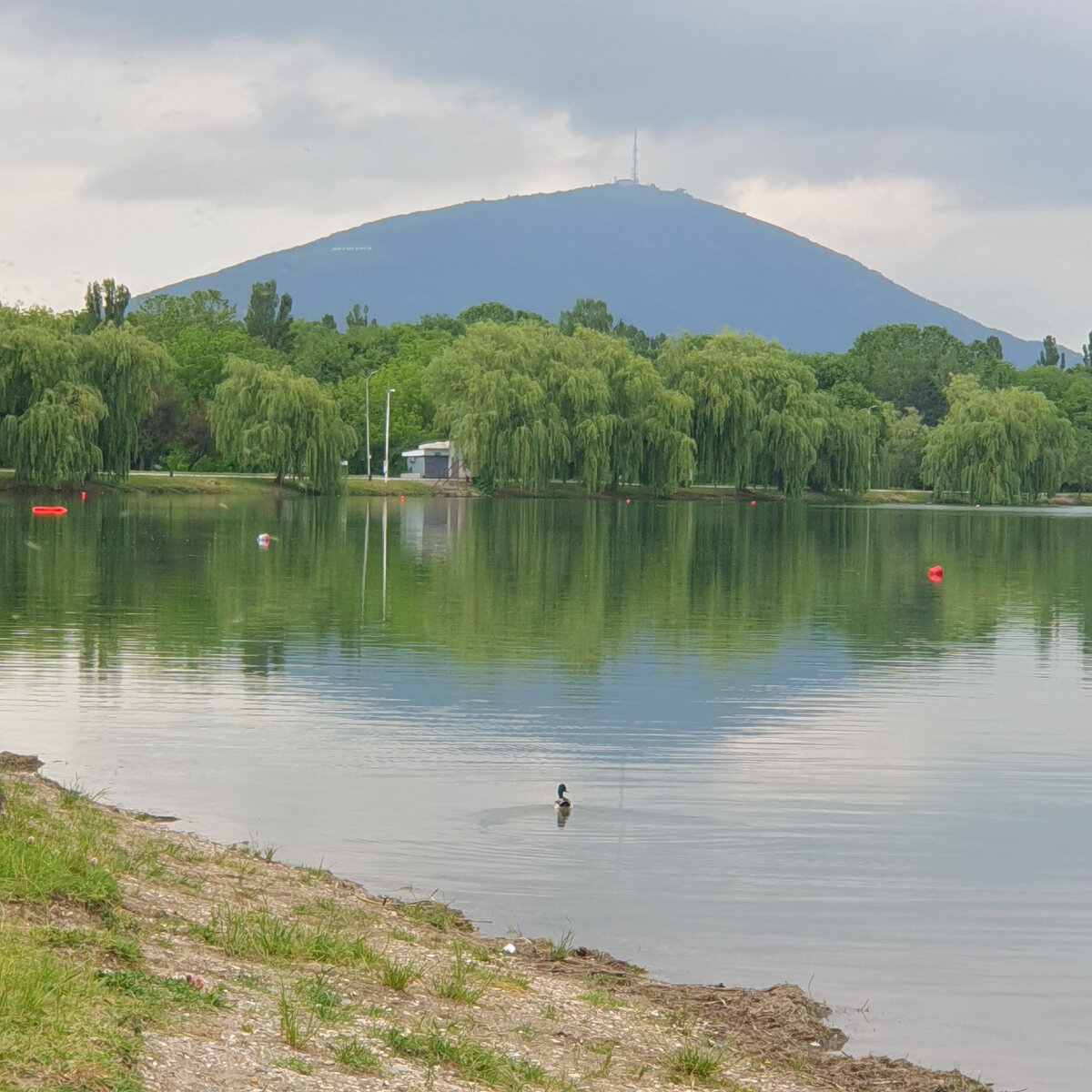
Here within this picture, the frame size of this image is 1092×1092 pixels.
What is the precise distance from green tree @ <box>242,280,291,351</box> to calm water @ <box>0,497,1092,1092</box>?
464 ft

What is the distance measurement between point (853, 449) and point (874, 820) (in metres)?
102

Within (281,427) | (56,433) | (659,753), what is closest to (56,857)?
(659,753)

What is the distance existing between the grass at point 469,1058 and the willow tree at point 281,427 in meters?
91.4

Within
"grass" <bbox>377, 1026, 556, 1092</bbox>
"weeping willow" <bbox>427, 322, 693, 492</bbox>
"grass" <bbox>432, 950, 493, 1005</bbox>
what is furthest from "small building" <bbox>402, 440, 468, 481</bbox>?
"grass" <bbox>377, 1026, 556, 1092</bbox>

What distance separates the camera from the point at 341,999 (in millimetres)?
8641

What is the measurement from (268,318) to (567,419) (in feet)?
285

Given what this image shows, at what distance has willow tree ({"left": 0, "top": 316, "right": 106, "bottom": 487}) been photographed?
81.1 metres

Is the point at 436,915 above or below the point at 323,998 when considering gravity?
below

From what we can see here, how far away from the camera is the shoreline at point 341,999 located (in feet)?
24.3

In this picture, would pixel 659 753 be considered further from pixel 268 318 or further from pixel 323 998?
A: pixel 268 318

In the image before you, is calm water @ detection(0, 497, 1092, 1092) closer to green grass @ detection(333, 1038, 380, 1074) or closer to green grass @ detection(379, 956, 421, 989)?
green grass @ detection(379, 956, 421, 989)

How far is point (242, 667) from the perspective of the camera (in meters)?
24.4

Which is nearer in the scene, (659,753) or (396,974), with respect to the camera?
(396,974)

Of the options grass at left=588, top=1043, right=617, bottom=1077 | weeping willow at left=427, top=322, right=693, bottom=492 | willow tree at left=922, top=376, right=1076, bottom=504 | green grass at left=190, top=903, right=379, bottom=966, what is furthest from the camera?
willow tree at left=922, top=376, right=1076, bottom=504
